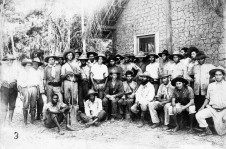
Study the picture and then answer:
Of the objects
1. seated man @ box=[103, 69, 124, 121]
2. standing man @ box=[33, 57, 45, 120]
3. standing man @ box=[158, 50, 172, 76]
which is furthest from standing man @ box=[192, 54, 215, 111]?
standing man @ box=[33, 57, 45, 120]

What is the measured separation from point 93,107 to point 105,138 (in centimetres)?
139

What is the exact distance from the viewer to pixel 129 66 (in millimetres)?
8164

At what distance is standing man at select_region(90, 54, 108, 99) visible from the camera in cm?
783

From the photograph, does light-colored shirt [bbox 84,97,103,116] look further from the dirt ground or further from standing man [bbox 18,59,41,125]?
standing man [bbox 18,59,41,125]

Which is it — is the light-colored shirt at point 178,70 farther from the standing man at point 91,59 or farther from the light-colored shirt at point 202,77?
the standing man at point 91,59

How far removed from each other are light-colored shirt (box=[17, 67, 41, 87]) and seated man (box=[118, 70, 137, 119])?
2.20 meters

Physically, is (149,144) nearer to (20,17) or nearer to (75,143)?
(75,143)

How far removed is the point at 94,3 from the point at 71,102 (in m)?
4.11

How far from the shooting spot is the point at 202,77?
6.59 m

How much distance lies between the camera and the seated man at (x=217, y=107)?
5.97 meters

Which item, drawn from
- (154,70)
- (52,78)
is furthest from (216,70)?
(52,78)

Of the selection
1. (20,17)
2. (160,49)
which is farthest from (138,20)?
(20,17)

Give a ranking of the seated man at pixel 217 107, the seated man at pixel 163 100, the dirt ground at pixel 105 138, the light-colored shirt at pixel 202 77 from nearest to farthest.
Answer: the dirt ground at pixel 105 138 < the seated man at pixel 217 107 < the light-colored shirt at pixel 202 77 < the seated man at pixel 163 100

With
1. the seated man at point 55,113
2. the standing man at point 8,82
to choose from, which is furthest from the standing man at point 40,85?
the seated man at point 55,113
